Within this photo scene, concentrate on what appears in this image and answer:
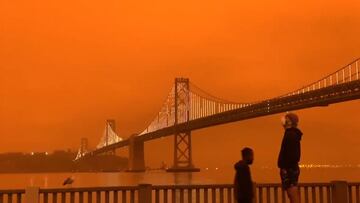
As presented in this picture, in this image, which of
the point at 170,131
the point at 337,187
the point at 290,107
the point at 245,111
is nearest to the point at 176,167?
the point at 170,131

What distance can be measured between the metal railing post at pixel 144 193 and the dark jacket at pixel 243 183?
236cm

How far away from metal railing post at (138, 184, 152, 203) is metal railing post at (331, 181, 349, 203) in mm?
3028

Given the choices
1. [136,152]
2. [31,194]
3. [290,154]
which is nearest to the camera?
[290,154]

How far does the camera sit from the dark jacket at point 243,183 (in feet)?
25.5

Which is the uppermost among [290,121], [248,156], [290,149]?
[290,121]

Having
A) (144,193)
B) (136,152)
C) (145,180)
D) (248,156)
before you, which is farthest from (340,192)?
(136,152)

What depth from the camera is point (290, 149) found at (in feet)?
27.3

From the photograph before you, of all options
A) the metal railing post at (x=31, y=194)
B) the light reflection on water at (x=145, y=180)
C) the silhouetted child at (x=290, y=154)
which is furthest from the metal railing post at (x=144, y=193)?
the light reflection on water at (x=145, y=180)

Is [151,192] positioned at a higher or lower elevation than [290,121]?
lower

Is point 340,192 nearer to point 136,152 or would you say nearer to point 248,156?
point 248,156

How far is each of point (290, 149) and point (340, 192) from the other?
2.55 m

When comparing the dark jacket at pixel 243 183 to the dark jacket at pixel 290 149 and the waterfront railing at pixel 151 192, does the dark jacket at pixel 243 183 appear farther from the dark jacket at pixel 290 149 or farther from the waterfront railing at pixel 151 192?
the waterfront railing at pixel 151 192

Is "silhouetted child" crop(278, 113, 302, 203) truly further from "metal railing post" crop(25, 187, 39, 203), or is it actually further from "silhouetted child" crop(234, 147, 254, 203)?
"metal railing post" crop(25, 187, 39, 203)

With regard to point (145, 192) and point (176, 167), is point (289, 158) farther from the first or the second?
point (176, 167)
